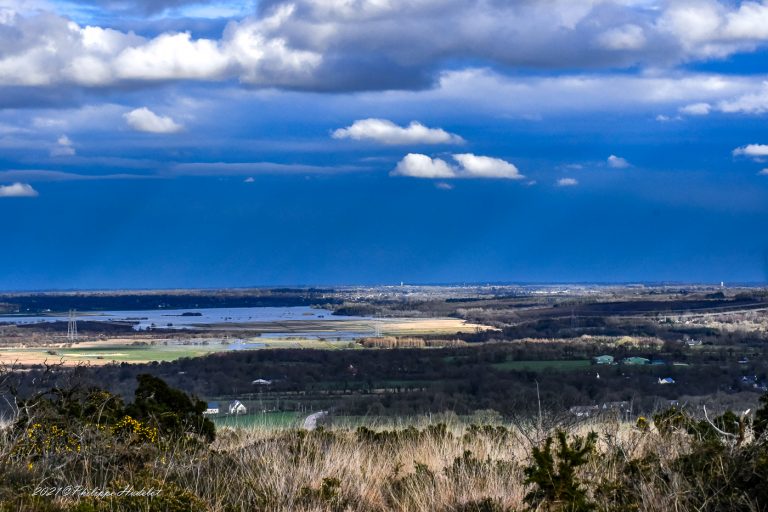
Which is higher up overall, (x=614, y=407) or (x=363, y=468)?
(x=363, y=468)

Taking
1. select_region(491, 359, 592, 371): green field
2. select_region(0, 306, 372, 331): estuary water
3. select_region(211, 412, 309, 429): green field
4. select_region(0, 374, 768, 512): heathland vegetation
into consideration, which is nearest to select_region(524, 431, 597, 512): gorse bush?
select_region(0, 374, 768, 512): heathland vegetation

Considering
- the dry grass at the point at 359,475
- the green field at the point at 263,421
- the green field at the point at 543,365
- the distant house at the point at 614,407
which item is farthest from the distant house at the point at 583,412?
the green field at the point at 543,365

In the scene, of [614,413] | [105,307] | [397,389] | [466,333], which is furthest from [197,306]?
[614,413]

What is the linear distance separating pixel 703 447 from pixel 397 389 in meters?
27.9

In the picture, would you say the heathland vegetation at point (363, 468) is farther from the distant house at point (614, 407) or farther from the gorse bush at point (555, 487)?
the distant house at point (614, 407)

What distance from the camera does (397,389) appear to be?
118ft

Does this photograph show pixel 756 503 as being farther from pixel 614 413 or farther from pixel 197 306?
pixel 197 306

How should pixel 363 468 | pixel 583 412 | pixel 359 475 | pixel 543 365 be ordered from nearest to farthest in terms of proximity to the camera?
pixel 359 475 < pixel 363 468 < pixel 583 412 < pixel 543 365

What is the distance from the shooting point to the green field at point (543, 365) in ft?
141

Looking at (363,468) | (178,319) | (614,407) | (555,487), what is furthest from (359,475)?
(178,319)

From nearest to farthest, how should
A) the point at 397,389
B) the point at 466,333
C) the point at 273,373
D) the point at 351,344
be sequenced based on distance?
the point at 397,389, the point at 273,373, the point at 351,344, the point at 466,333

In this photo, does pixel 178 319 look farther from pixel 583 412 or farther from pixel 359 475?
pixel 359 475

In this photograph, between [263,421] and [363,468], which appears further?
[263,421]

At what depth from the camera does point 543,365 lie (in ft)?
150
